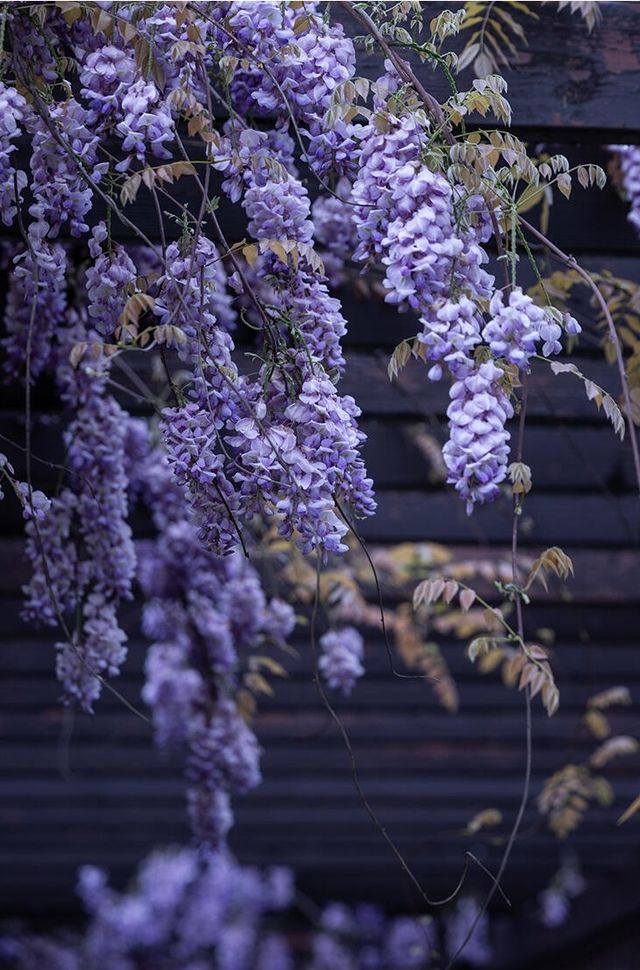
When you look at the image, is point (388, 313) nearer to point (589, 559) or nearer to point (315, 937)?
point (589, 559)

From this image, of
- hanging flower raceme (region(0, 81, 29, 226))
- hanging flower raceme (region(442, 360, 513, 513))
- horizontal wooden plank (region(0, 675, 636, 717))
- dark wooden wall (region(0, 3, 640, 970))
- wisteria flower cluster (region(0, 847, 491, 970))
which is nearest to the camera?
hanging flower raceme (region(442, 360, 513, 513))

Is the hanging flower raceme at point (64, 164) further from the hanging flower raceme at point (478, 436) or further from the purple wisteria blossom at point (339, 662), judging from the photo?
the purple wisteria blossom at point (339, 662)

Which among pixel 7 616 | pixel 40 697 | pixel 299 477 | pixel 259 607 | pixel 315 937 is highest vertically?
pixel 299 477

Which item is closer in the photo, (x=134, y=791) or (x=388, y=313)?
(x=388, y=313)

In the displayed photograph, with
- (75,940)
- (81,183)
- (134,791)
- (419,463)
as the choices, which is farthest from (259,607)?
(75,940)

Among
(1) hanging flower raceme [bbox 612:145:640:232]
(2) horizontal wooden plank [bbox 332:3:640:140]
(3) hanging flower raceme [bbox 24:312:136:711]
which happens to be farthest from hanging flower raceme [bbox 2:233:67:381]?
(1) hanging flower raceme [bbox 612:145:640:232]

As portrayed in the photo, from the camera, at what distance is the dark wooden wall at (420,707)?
2133 mm

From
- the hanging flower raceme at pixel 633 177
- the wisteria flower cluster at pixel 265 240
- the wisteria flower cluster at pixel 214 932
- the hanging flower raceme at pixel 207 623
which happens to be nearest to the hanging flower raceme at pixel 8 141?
the wisteria flower cluster at pixel 265 240

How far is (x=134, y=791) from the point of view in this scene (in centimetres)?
652

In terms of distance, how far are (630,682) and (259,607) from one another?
8.73ft

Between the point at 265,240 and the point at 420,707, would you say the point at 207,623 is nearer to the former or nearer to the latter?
the point at 265,240

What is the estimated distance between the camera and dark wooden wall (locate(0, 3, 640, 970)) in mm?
2133

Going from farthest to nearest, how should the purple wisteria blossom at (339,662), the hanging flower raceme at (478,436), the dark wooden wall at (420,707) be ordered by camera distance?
1. the purple wisteria blossom at (339,662)
2. the dark wooden wall at (420,707)
3. the hanging flower raceme at (478,436)

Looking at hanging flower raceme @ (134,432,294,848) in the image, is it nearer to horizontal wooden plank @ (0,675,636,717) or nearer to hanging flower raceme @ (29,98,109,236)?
hanging flower raceme @ (29,98,109,236)
